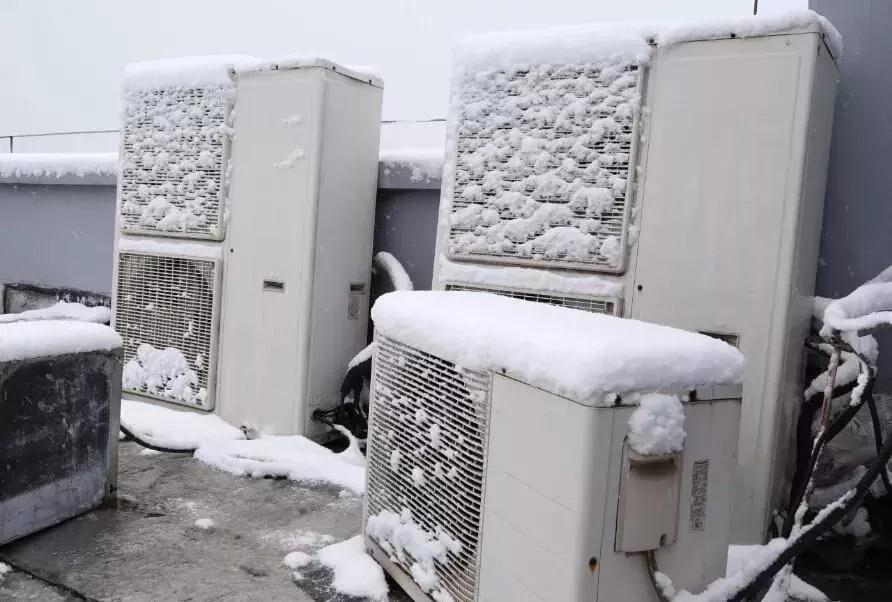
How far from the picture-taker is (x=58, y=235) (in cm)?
518

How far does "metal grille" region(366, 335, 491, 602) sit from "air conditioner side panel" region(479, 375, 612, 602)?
0.18ft

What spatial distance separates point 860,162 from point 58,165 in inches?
204

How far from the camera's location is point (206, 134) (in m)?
3.55

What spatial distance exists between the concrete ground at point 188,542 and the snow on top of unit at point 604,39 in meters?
1.90

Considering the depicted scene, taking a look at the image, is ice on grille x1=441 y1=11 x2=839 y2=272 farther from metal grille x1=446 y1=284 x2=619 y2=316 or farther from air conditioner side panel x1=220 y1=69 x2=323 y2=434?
air conditioner side panel x1=220 y1=69 x2=323 y2=434

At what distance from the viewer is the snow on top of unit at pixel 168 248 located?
3.55 m

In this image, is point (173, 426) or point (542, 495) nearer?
point (542, 495)

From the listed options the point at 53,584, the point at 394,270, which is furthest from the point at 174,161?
the point at 53,584

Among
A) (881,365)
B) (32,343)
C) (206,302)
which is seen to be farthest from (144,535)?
(881,365)

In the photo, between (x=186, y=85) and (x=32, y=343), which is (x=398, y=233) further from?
(x=32, y=343)

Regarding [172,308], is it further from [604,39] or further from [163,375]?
[604,39]

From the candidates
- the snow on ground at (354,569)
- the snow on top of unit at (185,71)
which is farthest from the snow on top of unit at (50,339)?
the snow on top of unit at (185,71)

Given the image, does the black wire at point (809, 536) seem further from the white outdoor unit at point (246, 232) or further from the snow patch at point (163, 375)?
the snow patch at point (163, 375)

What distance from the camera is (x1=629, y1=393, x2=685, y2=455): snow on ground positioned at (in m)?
1.30
